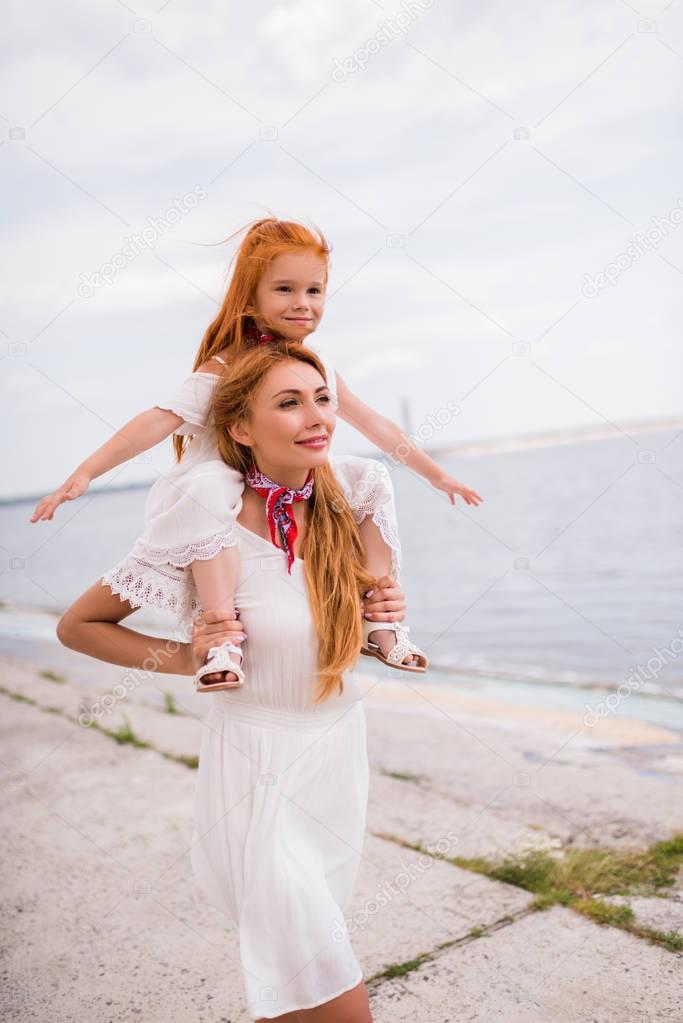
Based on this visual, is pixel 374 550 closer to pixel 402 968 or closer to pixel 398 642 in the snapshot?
pixel 398 642

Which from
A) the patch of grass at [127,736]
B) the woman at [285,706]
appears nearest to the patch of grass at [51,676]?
the patch of grass at [127,736]

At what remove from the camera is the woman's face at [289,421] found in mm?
2309

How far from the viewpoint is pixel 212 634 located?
7.30 ft

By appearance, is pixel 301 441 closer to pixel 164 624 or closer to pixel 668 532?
pixel 164 624

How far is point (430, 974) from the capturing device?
3.12 m

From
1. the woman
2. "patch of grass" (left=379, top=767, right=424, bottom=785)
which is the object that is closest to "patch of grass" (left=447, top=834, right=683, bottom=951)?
"patch of grass" (left=379, top=767, right=424, bottom=785)

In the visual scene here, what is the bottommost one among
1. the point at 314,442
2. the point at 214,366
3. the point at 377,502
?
the point at 377,502

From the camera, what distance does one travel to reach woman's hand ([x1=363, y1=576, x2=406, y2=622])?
2.45 metres

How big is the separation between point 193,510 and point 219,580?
17 cm

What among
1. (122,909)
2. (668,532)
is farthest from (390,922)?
(668,532)

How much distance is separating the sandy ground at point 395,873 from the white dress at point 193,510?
4.57 feet

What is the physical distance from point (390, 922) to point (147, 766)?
2326 mm

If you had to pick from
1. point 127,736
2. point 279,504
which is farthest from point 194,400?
point 127,736

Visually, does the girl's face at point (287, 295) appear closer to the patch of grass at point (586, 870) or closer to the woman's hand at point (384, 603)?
the woman's hand at point (384, 603)
